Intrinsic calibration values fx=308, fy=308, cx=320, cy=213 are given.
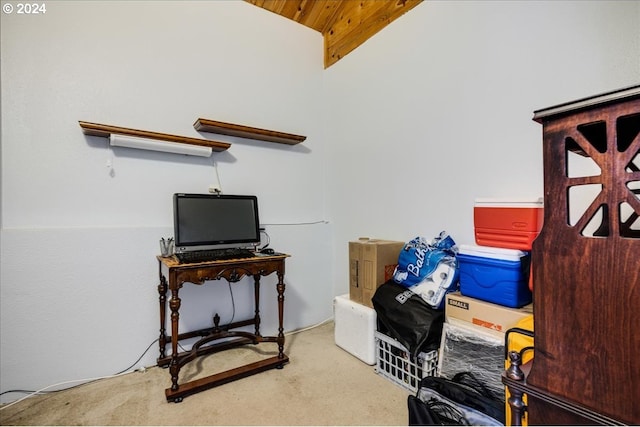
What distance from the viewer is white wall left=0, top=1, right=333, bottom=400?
1840 mm

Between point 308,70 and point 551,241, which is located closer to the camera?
point 551,241

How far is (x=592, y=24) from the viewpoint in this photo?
59.5 inches

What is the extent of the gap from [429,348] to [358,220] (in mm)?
1316

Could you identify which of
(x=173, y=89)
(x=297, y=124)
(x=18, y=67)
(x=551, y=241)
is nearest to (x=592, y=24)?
(x=551, y=241)

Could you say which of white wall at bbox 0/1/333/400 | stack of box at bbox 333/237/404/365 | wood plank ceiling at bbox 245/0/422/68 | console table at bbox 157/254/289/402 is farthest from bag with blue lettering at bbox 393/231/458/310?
wood plank ceiling at bbox 245/0/422/68

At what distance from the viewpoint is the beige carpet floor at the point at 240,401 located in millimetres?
1584

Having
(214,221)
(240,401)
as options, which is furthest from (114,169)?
(240,401)

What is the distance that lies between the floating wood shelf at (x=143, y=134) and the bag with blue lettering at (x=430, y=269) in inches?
→ 62.6

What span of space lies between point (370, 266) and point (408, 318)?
491 millimetres

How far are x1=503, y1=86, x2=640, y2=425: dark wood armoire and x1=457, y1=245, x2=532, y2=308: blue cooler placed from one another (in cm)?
84

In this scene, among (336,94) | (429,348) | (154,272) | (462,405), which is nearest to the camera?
(462,405)

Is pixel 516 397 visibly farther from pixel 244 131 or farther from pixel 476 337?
pixel 244 131

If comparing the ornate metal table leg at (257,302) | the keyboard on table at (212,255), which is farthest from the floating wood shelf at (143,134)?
the ornate metal table leg at (257,302)

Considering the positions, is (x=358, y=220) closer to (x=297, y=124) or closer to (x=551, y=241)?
(x=297, y=124)
